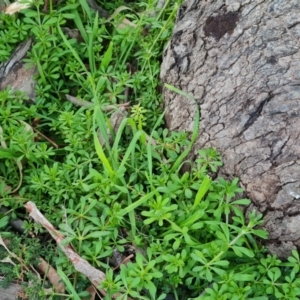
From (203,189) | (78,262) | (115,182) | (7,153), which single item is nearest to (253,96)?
(203,189)

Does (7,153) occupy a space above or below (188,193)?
above

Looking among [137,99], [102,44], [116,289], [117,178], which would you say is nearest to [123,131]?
[137,99]

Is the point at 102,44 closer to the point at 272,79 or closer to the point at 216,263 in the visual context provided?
the point at 272,79

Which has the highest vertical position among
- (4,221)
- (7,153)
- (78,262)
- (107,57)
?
(107,57)

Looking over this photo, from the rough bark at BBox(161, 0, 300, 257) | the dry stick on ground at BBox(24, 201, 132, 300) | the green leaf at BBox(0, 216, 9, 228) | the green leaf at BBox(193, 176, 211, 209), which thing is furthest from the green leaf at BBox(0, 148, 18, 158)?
the green leaf at BBox(193, 176, 211, 209)

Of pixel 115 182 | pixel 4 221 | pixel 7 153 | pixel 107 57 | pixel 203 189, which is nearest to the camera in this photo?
pixel 203 189

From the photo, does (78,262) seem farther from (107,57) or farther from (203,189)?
(107,57)
